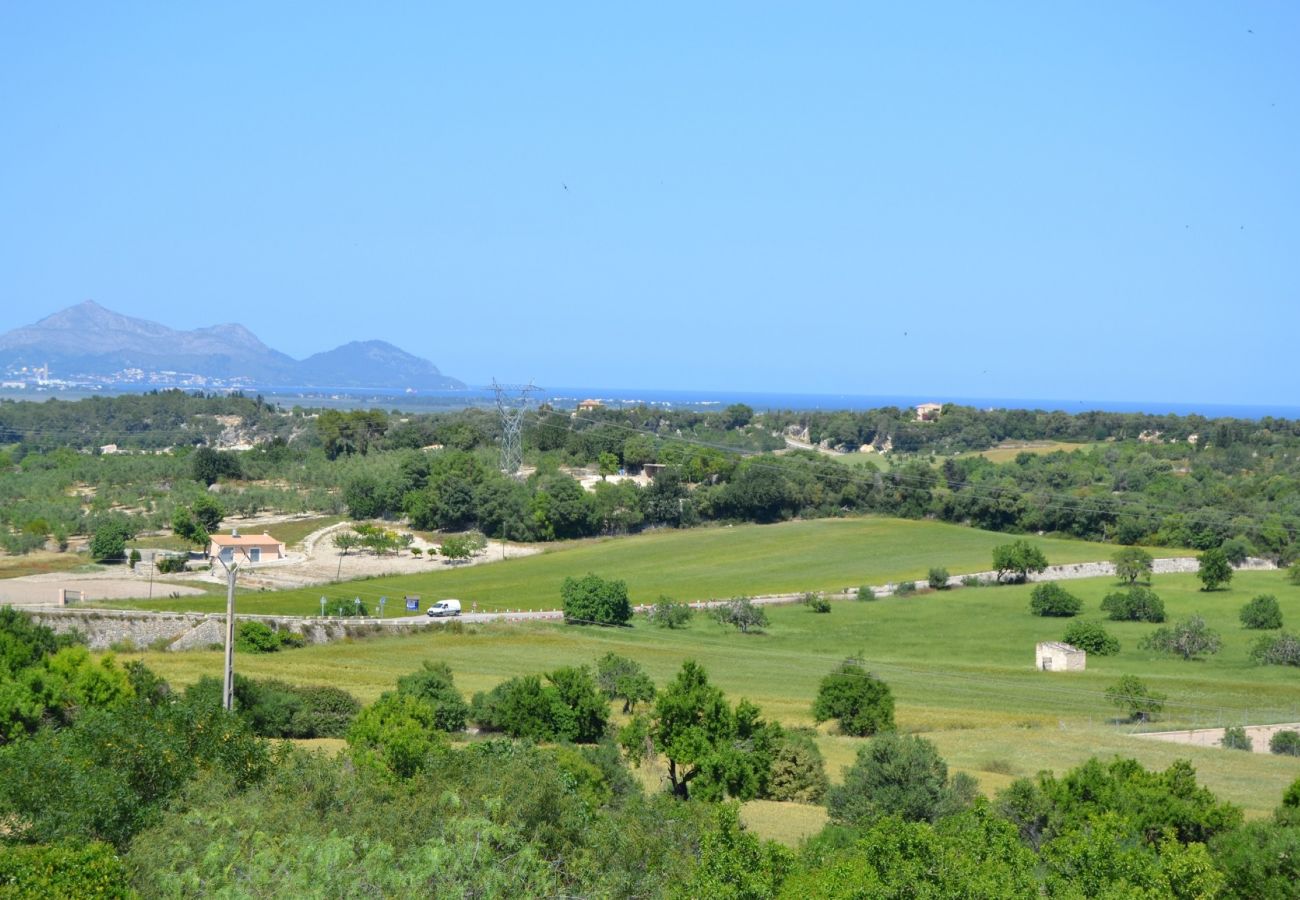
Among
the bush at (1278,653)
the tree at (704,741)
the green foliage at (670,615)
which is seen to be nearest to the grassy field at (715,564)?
the green foliage at (670,615)

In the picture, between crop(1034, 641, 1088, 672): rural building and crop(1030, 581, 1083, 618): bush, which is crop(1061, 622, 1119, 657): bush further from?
crop(1030, 581, 1083, 618): bush

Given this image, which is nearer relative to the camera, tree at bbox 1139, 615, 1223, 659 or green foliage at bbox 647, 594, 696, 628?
tree at bbox 1139, 615, 1223, 659

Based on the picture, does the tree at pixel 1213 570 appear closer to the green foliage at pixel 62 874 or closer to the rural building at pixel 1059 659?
the rural building at pixel 1059 659

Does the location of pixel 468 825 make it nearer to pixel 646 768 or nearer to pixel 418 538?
pixel 646 768

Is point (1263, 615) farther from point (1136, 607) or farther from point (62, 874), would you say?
point (62, 874)

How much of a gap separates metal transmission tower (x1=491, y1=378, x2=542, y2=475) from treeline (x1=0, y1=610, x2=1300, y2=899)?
65.8 metres

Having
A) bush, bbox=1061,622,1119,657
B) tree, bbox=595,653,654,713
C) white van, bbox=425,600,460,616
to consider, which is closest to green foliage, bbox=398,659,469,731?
tree, bbox=595,653,654,713

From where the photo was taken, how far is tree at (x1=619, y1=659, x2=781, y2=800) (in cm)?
3041

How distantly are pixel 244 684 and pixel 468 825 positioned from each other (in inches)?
768

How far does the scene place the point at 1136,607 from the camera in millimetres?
61062

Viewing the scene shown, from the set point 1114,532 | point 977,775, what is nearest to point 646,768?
point 977,775

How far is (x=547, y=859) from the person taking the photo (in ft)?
68.7

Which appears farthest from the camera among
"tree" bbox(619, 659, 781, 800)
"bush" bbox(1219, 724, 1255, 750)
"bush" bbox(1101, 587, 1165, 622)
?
"bush" bbox(1101, 587, 1165, 622)

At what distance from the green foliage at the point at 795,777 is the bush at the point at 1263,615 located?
32873mm
